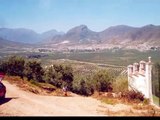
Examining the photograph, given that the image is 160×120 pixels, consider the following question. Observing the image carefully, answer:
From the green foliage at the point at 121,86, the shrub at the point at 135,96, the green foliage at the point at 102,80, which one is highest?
the shrub at the point at 135,96

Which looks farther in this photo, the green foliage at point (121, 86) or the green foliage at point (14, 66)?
the green foliage at point (14, 66)

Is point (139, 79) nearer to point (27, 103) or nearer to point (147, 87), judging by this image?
point (147, 87)

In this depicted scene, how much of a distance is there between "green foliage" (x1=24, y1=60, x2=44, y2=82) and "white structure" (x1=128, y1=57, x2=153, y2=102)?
2809 cm

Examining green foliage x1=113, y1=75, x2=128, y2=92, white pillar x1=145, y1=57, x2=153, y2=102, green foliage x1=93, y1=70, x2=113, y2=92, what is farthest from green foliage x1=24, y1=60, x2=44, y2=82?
white pillar x1=145, y1=57, x2=153, y2=102

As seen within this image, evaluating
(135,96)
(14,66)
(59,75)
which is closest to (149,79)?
(135,96)

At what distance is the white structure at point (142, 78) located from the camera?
18.4 meters

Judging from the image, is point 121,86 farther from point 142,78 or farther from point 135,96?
point 135,96

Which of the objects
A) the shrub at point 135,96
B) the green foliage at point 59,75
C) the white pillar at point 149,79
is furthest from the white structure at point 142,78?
the green foliage at point 59,75

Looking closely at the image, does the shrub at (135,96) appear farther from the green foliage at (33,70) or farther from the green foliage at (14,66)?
the green foliage at (33,70)

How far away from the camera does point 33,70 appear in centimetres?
5178

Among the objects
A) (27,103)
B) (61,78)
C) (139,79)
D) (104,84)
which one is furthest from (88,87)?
(27,103)

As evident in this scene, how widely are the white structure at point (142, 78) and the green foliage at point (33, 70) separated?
28090 mm

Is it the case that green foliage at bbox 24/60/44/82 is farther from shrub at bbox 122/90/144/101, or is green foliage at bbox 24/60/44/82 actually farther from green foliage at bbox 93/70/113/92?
shrub at bbox 122/90/144/101

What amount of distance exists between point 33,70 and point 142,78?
112ft
